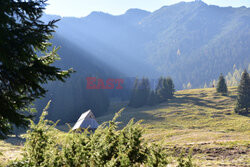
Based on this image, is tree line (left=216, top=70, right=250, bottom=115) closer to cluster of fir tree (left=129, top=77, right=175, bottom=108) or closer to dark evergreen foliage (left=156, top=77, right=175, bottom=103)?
dark evergreen foliage (left=156, top=77, right=175, bottom=103)

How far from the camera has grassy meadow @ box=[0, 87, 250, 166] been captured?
2565 centimetres

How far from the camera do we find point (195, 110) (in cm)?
8625

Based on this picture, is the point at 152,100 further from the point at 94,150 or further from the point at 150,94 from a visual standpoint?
the point at 94,150

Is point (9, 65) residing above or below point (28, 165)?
above

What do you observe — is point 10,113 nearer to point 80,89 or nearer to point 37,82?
point 37,82

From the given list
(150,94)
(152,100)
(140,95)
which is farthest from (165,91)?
(140,95)

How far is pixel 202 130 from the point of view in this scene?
5453 centimetres

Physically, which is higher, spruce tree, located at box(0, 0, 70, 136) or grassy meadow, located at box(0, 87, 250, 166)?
spruce tree, located at box(0, 0, 70, 136)

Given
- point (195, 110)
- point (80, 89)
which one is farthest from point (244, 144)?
point (80, 89)

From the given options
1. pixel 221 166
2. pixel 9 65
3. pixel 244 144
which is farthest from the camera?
pixel 244 144

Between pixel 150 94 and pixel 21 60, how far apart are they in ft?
362

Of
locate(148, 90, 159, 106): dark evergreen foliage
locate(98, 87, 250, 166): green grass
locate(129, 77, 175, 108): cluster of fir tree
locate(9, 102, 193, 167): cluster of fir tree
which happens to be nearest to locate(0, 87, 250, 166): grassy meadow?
locate(98, 87, 250, 166): green grass

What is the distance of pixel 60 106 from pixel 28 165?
4438 inches

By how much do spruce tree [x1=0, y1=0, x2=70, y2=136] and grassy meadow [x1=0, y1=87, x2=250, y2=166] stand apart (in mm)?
2828
